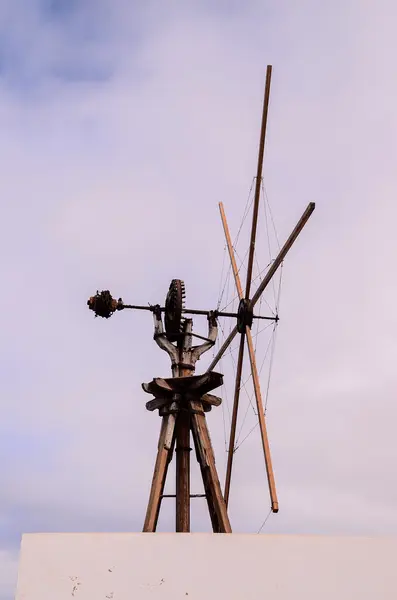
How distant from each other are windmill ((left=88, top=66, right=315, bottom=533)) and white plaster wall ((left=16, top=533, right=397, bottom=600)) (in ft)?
4.49

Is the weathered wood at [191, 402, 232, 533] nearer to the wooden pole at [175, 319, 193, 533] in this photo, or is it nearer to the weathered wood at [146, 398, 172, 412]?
the wooden pole at [175, 319, 193, 533]

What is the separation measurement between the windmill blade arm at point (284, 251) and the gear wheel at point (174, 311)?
3.37ft

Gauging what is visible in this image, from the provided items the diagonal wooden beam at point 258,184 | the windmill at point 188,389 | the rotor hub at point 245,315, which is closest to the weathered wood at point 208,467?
the windmill at point 188,389

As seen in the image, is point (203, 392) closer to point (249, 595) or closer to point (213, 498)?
point (213, 498)

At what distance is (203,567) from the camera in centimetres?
638

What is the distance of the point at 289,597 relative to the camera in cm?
636

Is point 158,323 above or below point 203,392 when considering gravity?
above

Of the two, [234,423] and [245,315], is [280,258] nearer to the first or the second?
[245,315]

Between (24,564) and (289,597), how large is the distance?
2.30 m

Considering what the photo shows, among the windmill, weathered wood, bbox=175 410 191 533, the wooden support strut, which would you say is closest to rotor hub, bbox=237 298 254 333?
the windmill

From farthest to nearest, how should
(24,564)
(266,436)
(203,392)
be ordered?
(203,392)
(266,436)
(24,564)

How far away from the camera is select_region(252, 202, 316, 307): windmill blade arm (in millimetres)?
9022

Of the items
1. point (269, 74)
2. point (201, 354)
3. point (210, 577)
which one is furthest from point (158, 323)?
point (210, 577)

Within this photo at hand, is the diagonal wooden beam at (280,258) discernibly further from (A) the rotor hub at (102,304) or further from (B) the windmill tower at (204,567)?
(B) the windmill tower at (204,567)
